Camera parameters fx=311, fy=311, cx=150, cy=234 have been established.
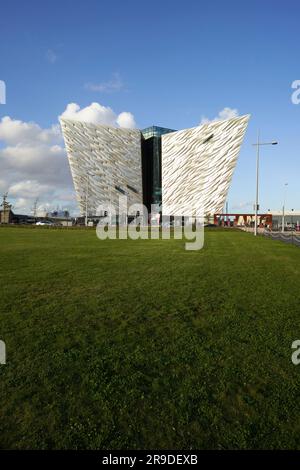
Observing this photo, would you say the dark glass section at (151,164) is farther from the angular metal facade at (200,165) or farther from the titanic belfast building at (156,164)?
the angular metal facade at (200,165)

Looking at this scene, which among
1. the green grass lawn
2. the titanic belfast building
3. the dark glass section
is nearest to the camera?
the green grass lawn

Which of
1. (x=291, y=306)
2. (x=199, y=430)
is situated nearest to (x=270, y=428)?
(x=199, y=430)

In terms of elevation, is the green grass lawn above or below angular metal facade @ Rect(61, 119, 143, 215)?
below

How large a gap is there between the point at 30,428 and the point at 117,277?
257 inches

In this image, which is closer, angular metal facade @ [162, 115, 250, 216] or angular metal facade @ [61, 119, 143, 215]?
angular metal facade @ [162, 115, 250, 216]

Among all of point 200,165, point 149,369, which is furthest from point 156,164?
point 149,369

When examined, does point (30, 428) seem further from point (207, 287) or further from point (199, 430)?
point (207, 287)

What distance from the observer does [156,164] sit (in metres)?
94.2

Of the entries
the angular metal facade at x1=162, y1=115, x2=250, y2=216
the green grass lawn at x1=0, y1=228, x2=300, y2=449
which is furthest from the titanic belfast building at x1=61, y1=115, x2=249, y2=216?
the green grass lawn at x1=0, y1=228, x2=300, y2=449

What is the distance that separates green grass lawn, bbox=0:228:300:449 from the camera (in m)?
2.59

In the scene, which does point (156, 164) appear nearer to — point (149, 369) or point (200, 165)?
point (200, 165)

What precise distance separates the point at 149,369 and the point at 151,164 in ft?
313

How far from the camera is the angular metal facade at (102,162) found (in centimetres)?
8569

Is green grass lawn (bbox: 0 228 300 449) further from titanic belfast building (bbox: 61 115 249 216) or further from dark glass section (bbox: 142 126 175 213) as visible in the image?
dark glass section (bbox: 142 126 175 213)
